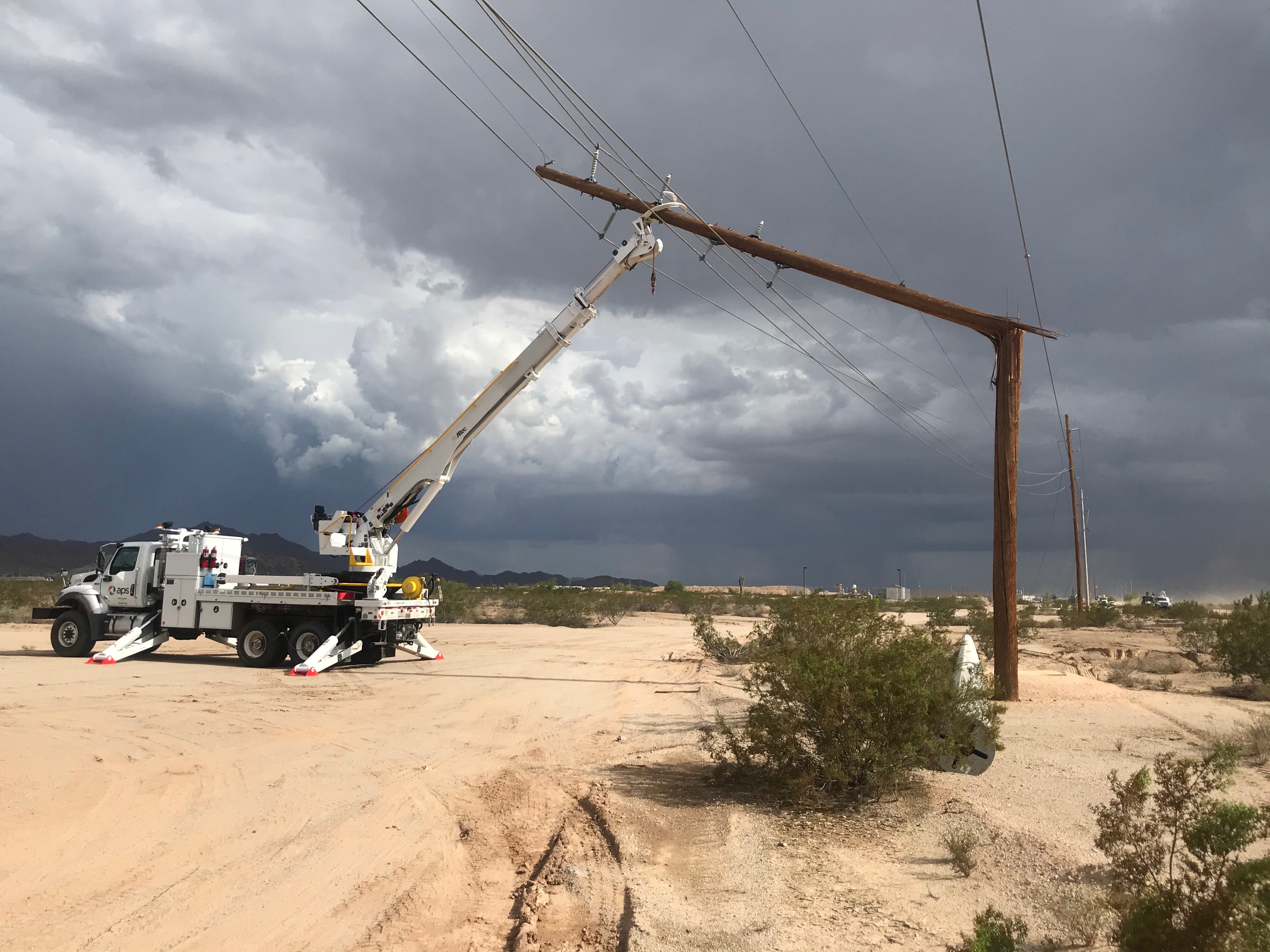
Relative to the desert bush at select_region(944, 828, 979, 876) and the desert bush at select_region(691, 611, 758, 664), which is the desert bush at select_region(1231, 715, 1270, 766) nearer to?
the desert bush at select_region(944, 828, 979, 876)

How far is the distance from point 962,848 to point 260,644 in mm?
19233

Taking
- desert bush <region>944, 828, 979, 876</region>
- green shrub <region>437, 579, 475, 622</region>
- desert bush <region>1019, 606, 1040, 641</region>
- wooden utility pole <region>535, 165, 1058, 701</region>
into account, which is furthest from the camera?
green shrub <region>437, 579, 475, 622</region>

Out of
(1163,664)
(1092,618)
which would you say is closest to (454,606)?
(1163,664)

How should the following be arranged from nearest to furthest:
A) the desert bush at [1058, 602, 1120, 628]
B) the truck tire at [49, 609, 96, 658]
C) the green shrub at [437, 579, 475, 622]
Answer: the truck tire at [49, 609, 96, 658] → the green shrub at [437, 579, 475, 622] → the desert bush at [1058, 602, 1120, 628]

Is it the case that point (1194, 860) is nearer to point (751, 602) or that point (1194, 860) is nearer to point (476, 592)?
point (476, 592)

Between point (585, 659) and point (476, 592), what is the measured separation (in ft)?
86.7

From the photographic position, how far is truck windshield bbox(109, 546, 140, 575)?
77.8 ft

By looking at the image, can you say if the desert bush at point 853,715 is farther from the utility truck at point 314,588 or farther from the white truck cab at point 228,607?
the white truck cab at point 228,607

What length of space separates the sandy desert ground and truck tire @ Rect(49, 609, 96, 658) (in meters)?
8.98

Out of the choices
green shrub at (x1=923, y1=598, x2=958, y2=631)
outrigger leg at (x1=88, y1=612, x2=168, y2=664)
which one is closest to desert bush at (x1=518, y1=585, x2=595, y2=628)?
green shrub at (x1=923, y1=598, x2=958, y2=631)

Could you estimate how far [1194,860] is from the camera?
24.9 feet

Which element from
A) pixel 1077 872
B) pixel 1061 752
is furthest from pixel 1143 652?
pixel 1077 872

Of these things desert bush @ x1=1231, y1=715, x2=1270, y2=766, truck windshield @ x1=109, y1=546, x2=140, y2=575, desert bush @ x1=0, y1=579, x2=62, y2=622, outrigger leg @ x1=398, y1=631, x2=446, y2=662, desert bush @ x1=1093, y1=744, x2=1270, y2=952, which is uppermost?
truck windshield @ x1=109, y1=546, x2=140, y2=575

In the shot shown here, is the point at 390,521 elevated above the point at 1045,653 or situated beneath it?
elevated above
